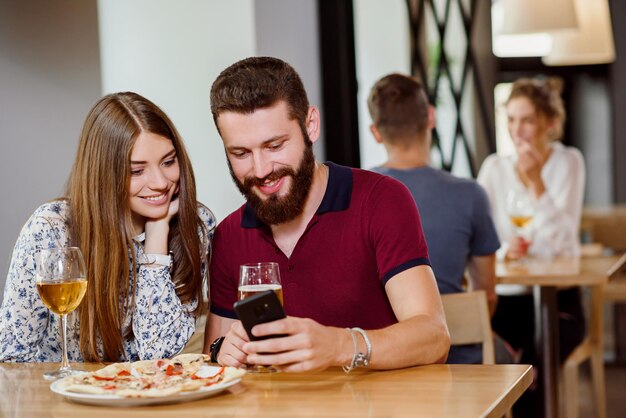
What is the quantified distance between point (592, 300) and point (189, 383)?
2.89 metres

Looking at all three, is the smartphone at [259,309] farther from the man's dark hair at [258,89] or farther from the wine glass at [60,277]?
the man's dark hair at [258,89]

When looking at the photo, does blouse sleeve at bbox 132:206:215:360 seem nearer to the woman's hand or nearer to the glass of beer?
the glass of beer

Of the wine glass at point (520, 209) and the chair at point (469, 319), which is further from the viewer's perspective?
the wine glass at point (520, 209)

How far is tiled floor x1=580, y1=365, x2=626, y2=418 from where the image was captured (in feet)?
16.0

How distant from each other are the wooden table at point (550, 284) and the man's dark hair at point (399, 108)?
2.27ft

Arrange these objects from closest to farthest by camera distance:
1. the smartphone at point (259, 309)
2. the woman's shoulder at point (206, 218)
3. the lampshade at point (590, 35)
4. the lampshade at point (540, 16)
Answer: the smartphone at point (259, 309), the woman's shoulder at point (206, 218), the lampshade at point (540, 16), the lampshade at point (590, 35)

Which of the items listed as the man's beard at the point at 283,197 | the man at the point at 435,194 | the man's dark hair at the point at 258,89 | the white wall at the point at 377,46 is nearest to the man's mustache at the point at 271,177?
the man's beard at the point at 283,197

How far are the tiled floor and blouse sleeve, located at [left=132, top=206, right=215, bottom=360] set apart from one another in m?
2.98

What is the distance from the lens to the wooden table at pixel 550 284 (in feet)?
11.9

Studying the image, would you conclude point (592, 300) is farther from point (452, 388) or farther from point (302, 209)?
point (452, 388)

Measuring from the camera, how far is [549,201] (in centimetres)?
466

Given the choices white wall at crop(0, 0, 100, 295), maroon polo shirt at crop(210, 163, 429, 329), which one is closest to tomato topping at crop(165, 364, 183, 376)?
maroon polo shirt at crop(210, 163, 429, 329)

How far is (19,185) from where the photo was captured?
3.13 meters

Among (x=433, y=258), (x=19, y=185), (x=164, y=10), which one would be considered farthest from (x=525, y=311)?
(x=19, y=185)
